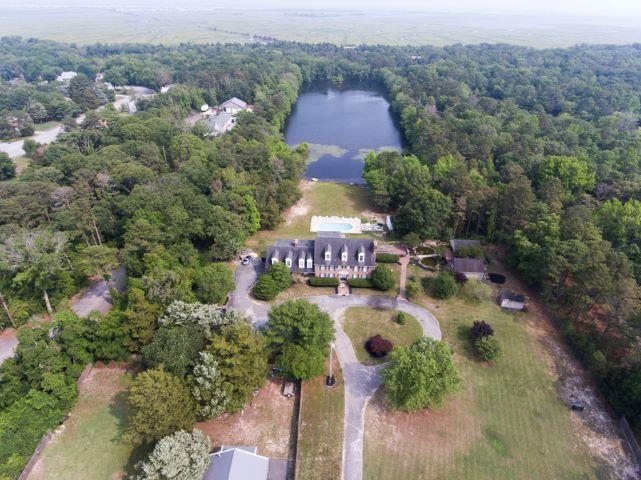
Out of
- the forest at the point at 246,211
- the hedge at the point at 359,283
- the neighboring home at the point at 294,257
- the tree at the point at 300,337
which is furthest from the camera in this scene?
the neighboring home at the point at 294,257

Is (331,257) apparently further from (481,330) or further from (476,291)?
(481,330)

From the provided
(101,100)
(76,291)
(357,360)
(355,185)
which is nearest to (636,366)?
(357,360)

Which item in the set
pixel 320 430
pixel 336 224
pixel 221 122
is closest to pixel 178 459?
pixel 320 430

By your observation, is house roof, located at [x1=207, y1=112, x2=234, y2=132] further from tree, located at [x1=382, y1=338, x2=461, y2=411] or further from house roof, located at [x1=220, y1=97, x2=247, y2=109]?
tree, located at [x1=382, y1=338, x2=461, y2=411]

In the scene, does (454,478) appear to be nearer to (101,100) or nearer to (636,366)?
(636,366)

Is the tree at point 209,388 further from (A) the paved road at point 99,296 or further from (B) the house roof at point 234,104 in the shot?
(B) the house roof at point 234,104

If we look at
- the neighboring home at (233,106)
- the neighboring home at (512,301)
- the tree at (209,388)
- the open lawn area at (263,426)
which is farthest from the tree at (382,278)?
the neighboring home at (233,106)
